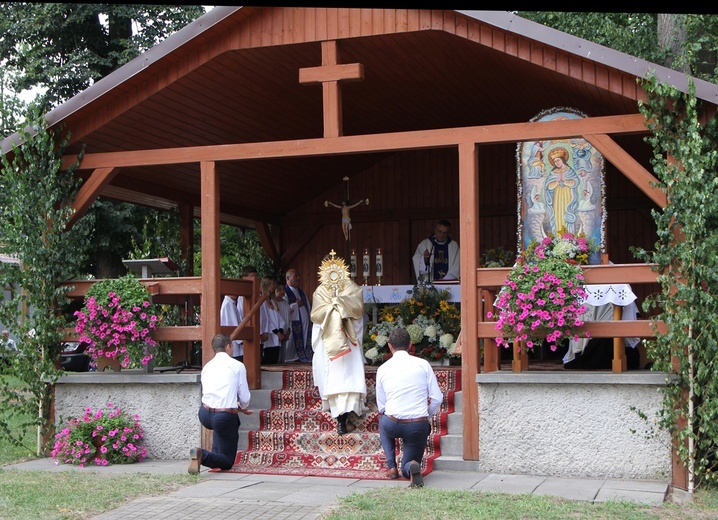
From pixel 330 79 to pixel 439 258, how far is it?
5.03 metres

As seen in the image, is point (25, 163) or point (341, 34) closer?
point (341, 34)

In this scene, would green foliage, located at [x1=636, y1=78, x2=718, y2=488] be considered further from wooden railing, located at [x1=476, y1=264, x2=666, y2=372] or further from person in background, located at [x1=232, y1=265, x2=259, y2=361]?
person in background, located at [x1=232, y1=265, x2=259, y2=361]

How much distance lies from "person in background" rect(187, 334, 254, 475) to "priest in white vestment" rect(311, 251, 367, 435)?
1.05 metres

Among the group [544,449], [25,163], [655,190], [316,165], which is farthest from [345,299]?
[316,165]

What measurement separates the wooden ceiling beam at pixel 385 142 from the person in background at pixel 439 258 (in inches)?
174

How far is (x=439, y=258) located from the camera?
14297mm

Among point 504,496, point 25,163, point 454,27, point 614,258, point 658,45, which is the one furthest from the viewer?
point 658,45

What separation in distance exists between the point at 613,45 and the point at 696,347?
41.5 ft

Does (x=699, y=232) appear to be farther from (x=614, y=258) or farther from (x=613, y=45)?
(x=613, y=45)

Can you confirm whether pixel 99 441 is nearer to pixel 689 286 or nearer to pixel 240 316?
pixel 240 316

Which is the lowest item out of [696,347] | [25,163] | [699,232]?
[696,347]

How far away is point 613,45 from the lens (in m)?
19.1

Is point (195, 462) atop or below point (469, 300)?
below

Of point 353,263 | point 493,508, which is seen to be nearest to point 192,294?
point 493,508
